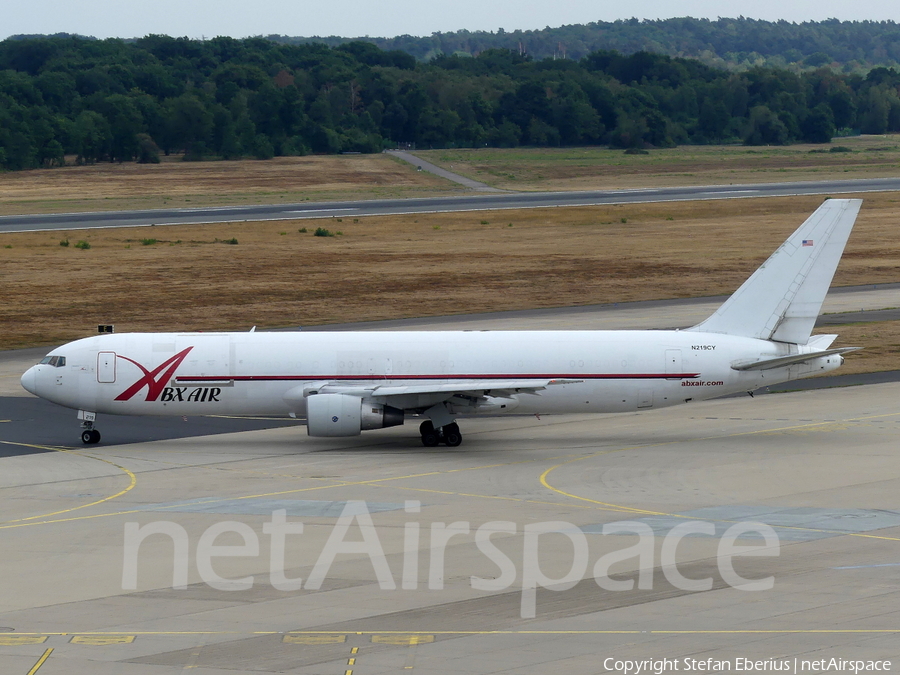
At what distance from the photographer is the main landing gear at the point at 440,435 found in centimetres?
4219

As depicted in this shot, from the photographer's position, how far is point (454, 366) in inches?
1649

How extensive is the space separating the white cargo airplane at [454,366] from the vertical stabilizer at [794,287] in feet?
0.12

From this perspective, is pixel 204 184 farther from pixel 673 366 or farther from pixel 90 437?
pixel 673 366

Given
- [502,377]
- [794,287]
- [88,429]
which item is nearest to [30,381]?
[88,429]

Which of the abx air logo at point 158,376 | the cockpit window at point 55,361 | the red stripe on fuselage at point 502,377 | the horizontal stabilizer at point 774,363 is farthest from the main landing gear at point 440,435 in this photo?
the cockpit window at point 55,361

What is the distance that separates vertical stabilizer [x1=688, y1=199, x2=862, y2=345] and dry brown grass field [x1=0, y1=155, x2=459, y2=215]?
350ft

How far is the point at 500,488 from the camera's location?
1393 inches

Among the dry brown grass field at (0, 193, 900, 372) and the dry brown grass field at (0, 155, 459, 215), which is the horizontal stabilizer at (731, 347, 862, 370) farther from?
the dry brown grass field at (0, 155, 459, 215)

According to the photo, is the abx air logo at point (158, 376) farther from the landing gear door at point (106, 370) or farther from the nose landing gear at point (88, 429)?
the nose landing gear at point (88, 429)

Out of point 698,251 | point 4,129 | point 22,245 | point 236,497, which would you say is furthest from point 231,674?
point 4,129

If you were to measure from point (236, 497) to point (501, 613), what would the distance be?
13.7 meters

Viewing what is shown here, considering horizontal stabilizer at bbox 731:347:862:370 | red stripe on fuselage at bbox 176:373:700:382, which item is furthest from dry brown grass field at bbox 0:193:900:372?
red stripe on fuselage at bbox 176:373:700:382

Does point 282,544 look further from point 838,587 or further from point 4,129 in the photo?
point 4,129

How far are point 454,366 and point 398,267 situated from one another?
5000 centimetres
